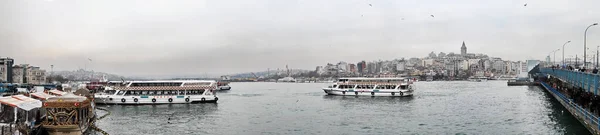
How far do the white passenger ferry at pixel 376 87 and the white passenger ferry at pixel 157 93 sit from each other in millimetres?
17458

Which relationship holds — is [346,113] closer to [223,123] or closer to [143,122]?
[223,123]

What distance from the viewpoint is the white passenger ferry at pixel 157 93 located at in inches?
1682

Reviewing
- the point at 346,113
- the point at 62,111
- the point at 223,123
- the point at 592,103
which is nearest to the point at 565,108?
the point at 592,103

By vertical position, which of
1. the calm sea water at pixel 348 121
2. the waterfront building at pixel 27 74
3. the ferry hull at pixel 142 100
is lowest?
the calm sea water at pixel 348 121

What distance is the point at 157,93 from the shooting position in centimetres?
4375

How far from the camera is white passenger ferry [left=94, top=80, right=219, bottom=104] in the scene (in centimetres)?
4272

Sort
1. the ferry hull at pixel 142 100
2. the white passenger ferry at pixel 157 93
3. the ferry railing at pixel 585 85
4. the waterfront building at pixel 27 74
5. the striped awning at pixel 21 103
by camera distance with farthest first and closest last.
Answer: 1. the waterfront building at pixel 27 74
2. the white passenger ferry at pixel 157 93
3. the ferry hull at pixel 142 100
4. the ferry railing at pixel 585 85
5. the striped awning at pixel 21 103

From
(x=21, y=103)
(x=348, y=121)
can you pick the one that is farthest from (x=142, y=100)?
(x=21, y=103)

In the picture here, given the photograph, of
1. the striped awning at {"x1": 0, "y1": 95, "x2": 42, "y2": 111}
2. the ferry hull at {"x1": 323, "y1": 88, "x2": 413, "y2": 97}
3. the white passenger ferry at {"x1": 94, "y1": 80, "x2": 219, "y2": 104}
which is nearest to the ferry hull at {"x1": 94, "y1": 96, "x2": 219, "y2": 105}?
the white passenger ferry at {"x1": 94, "y1": 80, "x2": 219, "y2": 104}

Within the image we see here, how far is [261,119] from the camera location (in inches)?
1230

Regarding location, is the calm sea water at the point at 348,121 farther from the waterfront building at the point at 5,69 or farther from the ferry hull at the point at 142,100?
the waterfront building at the point at 5,69

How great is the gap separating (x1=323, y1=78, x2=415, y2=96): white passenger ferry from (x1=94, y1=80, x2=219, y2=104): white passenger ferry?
17.5 m

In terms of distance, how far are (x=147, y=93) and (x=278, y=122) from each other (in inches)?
749

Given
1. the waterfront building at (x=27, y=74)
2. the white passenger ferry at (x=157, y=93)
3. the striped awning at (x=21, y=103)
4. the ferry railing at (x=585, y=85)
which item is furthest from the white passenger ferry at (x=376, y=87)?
the waterfront building at (x=27, y=74)
